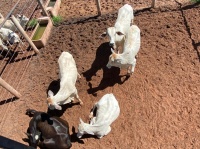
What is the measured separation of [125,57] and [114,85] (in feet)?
3.57

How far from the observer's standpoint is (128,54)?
612 cm

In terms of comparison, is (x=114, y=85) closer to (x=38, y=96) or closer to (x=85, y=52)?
(x=85, y=52)

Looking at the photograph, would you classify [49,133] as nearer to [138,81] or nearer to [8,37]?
[138,81]

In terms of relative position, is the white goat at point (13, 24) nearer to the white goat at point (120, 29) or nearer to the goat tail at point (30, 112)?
the goat tail at point (30, 112)

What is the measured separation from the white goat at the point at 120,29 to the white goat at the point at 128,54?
0.25m

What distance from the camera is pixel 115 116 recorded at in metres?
5.95

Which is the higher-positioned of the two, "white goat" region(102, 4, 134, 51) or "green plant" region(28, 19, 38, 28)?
"white goat" region(102, 4, 134, 51)

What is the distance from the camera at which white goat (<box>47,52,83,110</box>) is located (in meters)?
5.80

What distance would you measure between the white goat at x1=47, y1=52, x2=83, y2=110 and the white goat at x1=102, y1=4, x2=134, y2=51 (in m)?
1.32

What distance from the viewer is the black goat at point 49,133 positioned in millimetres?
5852

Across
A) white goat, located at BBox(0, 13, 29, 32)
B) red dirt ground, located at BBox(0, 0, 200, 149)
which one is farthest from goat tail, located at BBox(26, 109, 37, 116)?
white goat, located at BBox(0, 13, 29, 32)

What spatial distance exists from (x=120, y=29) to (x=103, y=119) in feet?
8.69

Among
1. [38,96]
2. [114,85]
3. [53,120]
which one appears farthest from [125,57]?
[38,96]

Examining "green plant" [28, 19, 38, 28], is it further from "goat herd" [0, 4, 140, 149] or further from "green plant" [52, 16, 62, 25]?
"goat herd" [0, 4, 140, 149]
